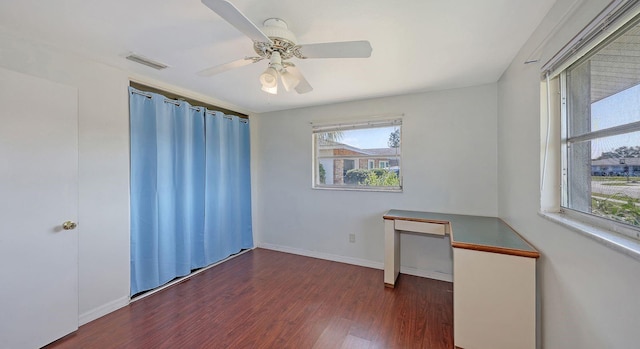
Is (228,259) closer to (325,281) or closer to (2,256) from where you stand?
(325,281)

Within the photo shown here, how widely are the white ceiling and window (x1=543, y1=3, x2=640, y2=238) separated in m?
0.51

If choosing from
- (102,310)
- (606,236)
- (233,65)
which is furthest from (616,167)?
(102,310)

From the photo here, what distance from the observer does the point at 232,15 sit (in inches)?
43.0

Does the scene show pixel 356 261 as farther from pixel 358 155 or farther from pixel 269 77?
pixel 269 77

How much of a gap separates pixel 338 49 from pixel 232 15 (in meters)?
0.61

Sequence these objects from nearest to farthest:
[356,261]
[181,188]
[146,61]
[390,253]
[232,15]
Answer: [232,15], [146,61], [390,253], [181,188], [356,261]

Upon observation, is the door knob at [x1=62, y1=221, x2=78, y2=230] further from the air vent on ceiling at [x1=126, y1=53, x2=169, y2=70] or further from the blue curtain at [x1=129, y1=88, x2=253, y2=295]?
the air vent on ceiling at [x1=126, y1=53, x2=169, y2=70]

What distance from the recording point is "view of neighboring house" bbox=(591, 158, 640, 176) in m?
0.93

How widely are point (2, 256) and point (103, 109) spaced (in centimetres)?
132

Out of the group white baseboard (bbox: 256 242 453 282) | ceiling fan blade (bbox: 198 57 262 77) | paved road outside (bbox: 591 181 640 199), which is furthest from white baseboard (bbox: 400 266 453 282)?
ceiling fan blade (bbox: 198 57 262 77)

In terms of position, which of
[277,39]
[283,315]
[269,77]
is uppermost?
[277,39]

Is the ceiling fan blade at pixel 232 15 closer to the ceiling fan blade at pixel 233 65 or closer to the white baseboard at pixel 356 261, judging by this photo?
the ceiling fan blade at pixel 233 65

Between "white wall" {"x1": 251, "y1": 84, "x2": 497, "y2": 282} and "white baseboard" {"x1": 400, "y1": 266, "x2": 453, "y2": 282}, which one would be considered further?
"white baseboard" {"x1": 400, "y1": 266, "x2": 453, "y2": 282}

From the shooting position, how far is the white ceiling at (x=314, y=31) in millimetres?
1383
